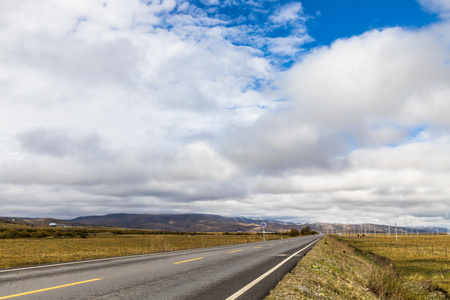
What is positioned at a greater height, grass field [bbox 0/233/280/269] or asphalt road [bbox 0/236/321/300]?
asphalt road [bbox 0/236/321/300]

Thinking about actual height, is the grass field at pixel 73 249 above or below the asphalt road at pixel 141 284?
below

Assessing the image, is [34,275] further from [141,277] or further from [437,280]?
[437,280]

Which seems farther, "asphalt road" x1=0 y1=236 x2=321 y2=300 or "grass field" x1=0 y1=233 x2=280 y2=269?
"grass field" x1=0 y1=233 x2=280 y2=269

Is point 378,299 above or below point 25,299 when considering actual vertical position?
below

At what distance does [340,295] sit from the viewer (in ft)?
29.3

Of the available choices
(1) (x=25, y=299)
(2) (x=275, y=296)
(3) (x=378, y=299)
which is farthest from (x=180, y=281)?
(3) (x=378, y=299)

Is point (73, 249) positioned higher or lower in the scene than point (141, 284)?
lower

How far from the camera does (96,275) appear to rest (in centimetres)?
980

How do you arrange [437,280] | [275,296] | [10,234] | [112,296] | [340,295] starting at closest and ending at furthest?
[112,296]
[275,296]
[340,295]
[437,280]
[10,234]

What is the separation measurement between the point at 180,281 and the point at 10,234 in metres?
83.3

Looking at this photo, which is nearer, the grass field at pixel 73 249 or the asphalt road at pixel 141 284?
the asphalt road at pixel 141 284

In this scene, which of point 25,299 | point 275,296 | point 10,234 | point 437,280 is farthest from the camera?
point 10,234

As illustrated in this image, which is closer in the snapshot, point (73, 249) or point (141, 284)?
point (141, 284)

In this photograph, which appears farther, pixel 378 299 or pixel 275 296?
pixel 378 299
